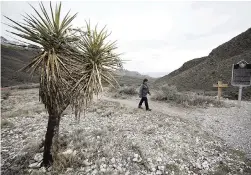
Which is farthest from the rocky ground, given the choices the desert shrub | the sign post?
the sign post

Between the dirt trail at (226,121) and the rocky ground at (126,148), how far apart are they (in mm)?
170

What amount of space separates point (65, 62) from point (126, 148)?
3.66 m

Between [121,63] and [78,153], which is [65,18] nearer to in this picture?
[121,63]

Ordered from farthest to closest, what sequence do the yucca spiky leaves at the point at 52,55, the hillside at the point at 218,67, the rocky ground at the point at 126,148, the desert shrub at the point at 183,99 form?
the hillside at the point at 218,67 < the desert shrub at the point at 183,99 < the rocky ground at the point at 126,148 < the yucca spiky leaves at the point at 52,55

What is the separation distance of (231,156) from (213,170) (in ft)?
3.80

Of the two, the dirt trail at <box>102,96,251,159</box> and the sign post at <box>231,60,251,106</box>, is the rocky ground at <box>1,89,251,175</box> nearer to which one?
the dirt trail at <box>102,96,251,159</box>

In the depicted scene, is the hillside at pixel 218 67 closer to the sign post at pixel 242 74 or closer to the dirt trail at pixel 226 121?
the sign post at pixel 242 74

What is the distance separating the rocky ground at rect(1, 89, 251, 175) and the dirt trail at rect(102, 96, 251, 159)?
0.17m

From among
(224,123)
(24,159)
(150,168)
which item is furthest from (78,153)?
(224,123)

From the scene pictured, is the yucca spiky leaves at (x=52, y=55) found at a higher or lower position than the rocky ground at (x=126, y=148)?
higher

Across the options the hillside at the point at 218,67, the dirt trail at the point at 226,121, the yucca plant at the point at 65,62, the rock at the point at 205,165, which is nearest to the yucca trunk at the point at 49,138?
the yucca plant at the point at 65,62

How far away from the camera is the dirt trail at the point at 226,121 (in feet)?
24.0

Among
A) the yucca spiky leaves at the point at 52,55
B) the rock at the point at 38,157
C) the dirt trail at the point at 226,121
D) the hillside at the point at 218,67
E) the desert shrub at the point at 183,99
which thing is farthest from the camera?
the hillside at the point at 218,67

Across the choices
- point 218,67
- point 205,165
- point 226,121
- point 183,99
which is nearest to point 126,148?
point 205,165
